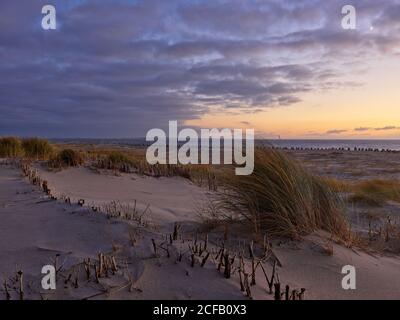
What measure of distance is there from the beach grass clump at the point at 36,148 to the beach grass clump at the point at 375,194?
9.39m

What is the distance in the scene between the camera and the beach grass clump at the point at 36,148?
14.1m

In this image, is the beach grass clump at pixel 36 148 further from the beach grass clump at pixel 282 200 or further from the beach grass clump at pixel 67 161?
the beach grass clump at pixel 282 200

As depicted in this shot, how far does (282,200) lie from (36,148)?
12.1 meters

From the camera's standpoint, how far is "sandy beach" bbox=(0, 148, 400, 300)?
3.08m

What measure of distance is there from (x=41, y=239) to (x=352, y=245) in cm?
314

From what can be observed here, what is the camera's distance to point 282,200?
4527mm

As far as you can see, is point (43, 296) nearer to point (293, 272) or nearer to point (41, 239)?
point (41, 239)

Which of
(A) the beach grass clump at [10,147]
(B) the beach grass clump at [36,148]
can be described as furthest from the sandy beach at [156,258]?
(A) the beach grass clump at [10,147]

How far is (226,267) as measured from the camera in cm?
321

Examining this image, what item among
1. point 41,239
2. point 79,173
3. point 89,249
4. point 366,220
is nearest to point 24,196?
point 41,239

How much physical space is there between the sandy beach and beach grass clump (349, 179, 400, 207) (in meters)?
4.99

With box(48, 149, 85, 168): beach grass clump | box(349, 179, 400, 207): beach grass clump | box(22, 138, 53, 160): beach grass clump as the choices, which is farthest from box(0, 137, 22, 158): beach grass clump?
box(349, 179, 400, 207): beach grass clump

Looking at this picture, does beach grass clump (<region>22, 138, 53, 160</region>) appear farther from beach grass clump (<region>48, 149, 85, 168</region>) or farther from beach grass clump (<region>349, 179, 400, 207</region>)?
beach grass clump (<region>349, 179, 400, 207</region>)

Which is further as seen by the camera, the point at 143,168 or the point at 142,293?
the point at 143,168
